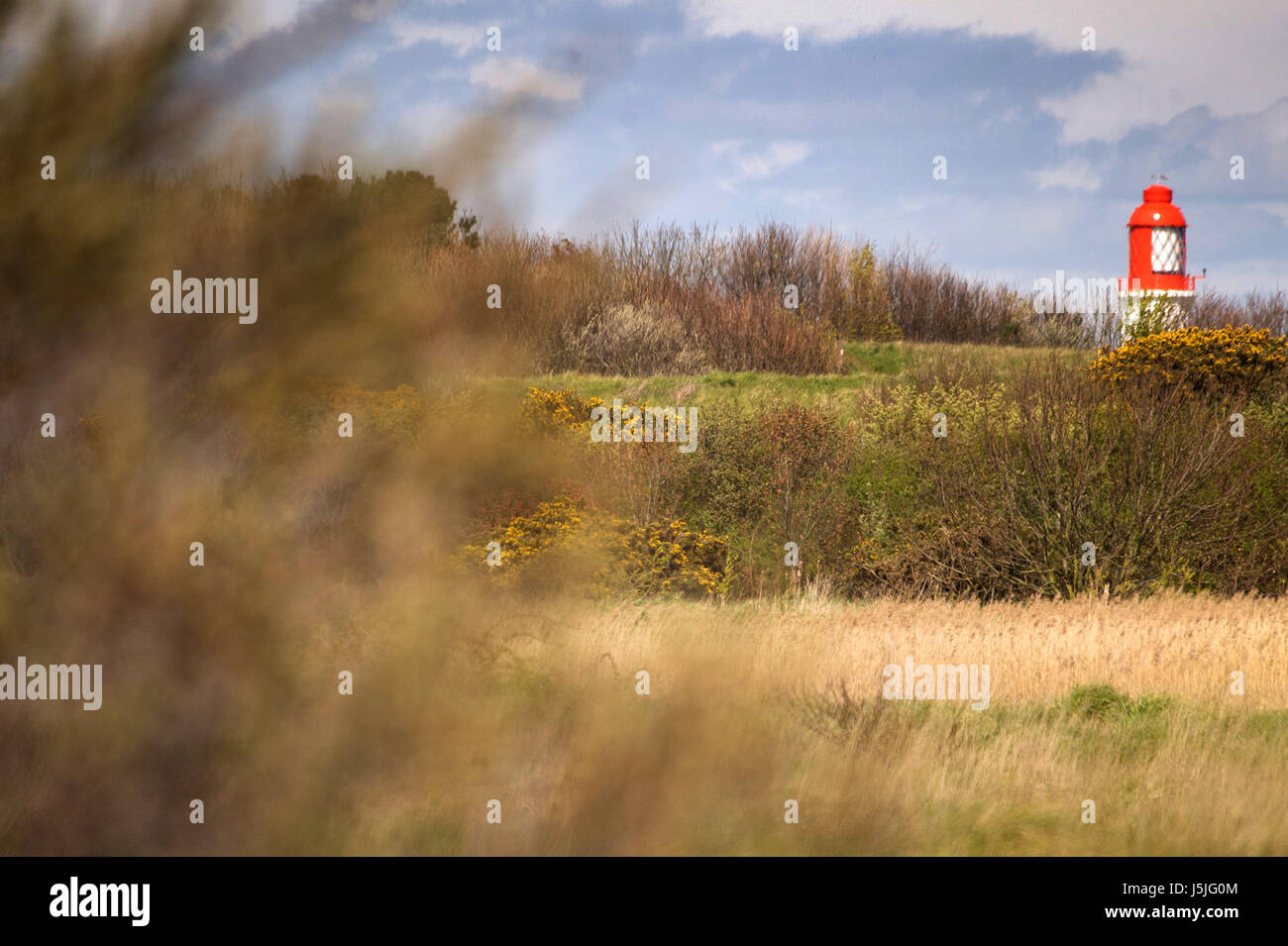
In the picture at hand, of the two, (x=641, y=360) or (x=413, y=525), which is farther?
(x=641, y=360)

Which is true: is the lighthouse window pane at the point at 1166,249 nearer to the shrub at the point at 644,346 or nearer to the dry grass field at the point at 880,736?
the shrub at the point at 644,346

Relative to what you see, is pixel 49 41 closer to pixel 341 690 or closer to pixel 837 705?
pixel 341 690

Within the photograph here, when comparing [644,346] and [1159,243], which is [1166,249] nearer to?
[1159,243]

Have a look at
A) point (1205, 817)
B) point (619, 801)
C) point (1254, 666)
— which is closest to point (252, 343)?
point (619, 801)

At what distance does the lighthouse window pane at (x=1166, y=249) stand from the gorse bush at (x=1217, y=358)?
13.3m

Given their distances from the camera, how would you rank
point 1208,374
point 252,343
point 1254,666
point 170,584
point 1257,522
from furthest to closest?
point 1208,374 → point 1257,522 → point 1254,666 → point 252,343 → point 170,584

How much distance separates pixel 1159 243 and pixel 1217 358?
14.3m

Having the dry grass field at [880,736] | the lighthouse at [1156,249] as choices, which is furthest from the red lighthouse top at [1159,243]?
the dry grass field at [880,736]

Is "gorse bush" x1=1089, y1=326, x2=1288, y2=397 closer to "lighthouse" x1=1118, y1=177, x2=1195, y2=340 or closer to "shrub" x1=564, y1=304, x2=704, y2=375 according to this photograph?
"shrub" x1=564, y1=304, x2=704, y2=375

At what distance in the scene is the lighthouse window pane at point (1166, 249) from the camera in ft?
90.7

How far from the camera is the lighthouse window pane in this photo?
1088 inches

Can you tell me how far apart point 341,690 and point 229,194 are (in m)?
0.85

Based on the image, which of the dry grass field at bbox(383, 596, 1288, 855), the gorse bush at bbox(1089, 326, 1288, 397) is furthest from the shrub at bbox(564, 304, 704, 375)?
the dry grass field at bbox(383, 596, 1288, 855)

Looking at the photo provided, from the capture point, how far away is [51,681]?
1580mm
